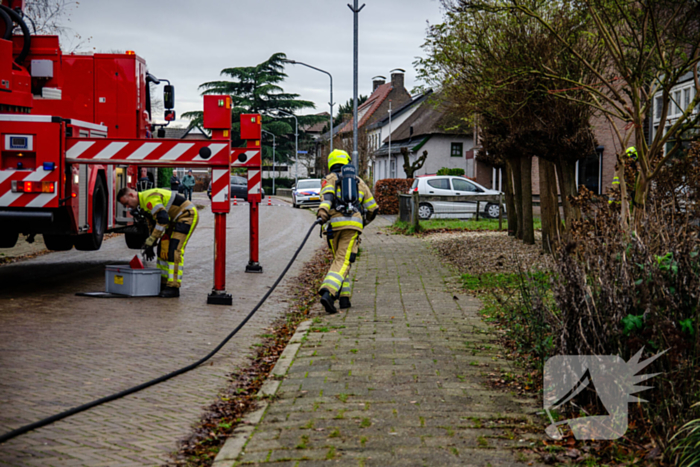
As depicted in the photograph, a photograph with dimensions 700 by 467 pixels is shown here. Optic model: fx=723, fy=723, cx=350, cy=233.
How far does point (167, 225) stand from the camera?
9484mm

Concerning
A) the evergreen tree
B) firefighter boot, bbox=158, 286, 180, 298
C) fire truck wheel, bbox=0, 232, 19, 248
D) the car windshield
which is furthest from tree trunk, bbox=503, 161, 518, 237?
the evergreen tree

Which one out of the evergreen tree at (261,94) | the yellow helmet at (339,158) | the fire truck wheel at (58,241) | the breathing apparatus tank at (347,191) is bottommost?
the fire truck wheel at (58,241)

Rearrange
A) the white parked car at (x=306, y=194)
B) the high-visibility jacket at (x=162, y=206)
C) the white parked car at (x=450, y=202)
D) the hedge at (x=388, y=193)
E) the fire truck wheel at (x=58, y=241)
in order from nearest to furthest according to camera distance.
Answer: the high-visibility jacket at (x=162, y=206), the fire truck wheel at (x=58, y=241), the white parked car at (x=450, y=202), the hedge at (x=388, y=193), the white parked car at (x=306, y=194)

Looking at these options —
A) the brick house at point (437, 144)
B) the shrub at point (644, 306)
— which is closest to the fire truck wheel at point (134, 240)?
the shrub at point (644, 306)

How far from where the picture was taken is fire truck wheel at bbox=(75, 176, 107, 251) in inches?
393

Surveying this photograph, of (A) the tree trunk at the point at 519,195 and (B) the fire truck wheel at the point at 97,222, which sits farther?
(A) the tree trunk at the point at 519,195

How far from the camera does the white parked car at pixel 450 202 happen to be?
2566 cm

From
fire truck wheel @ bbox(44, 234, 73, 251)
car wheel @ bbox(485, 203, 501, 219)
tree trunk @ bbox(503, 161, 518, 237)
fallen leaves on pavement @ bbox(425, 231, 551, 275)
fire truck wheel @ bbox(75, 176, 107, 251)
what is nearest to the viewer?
fire truck wheel @ bbox(75, 176, 107, 251)

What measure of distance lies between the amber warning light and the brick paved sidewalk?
366 cm

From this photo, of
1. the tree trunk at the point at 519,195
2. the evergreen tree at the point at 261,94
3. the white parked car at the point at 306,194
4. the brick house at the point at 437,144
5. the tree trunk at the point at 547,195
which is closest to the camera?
the tree trunk at the point at 547,195

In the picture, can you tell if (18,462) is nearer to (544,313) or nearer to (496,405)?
(496,405)

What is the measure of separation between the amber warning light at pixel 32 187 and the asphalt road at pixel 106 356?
134 centimetres

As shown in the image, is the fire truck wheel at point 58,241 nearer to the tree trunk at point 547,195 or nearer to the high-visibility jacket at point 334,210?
the high-visibility jacket at point 334,210

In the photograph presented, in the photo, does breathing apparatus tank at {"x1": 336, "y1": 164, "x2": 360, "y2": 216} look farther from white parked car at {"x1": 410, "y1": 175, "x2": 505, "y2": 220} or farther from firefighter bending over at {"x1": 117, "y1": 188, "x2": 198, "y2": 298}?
white parked car at {"x1": 410, "y1": 175, "x2": 505, "y2": 220}
